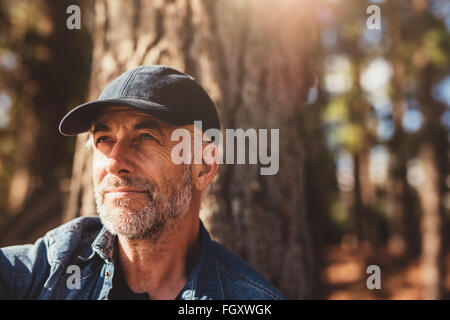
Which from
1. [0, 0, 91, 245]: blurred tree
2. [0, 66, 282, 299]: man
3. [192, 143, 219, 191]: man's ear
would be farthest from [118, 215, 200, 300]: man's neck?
[0, 0, 91, 245]: blurred tree

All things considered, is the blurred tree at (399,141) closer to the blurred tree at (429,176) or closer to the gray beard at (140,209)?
the blurred tree at (429,176)

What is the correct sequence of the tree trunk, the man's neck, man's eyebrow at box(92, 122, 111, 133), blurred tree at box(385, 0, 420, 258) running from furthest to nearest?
blurred tree at box(385, 0, 420, 258) < the tree trunk < the man's neck < man's eyebrow at box(92, 122, 111, 133)

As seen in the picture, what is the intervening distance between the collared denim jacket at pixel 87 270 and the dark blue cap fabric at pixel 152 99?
628 mm

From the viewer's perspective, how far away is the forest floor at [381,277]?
10.3m

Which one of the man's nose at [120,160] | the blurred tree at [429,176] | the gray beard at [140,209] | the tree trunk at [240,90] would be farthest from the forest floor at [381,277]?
the man's nose at [120,160]

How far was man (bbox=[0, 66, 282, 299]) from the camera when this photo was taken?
1.84 m

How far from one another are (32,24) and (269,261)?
711 cm

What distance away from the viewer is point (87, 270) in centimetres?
201

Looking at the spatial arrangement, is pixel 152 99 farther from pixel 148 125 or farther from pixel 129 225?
pixel 129 225

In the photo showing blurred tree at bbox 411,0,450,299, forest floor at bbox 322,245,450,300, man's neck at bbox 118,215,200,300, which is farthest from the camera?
forest floor at bbox 322,245,450,300

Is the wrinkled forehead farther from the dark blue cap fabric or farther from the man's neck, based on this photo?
the man's neck

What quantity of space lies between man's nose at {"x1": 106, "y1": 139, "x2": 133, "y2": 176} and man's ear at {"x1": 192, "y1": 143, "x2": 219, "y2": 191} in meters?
0.42
